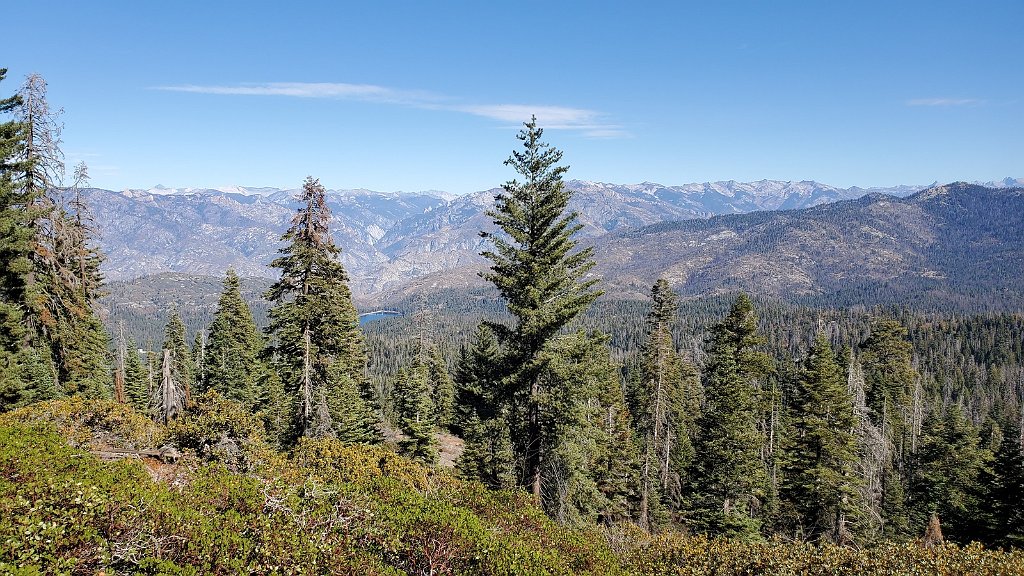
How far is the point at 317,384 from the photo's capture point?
2191 cm

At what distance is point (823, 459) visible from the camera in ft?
91.5

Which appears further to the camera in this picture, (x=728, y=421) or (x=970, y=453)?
(x=970, y=453)

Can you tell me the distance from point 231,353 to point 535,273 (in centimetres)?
3699

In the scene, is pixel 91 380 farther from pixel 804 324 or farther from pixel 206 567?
pixel 804 324

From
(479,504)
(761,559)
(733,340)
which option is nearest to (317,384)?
(479,504)

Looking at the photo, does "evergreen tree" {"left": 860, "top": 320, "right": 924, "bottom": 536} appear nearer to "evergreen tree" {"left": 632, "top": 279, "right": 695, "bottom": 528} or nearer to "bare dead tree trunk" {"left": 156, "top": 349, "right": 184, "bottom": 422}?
"evergreen tree" {"left": 632, "top": 279, "right": 695, "bottom": 528}

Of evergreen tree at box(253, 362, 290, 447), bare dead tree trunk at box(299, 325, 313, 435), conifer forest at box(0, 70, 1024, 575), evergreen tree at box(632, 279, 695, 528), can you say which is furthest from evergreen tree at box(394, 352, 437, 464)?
evergreen tree at box(632, 279, 695, 528)

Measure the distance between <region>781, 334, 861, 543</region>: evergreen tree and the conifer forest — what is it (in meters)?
0.13

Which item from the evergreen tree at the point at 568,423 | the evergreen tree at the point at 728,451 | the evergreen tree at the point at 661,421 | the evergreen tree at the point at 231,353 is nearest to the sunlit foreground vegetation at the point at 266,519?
the evergreen tree at the point at 568,423

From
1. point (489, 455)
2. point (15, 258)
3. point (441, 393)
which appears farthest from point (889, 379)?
point (15, 258)

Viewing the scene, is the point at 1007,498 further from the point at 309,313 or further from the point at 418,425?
the point at 309,313

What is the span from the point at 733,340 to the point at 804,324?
519 ft

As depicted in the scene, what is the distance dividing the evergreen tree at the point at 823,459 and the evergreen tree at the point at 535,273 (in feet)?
62.7

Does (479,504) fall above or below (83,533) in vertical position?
below
